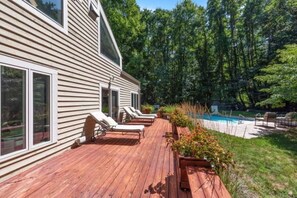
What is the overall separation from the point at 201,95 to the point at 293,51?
15.7 m

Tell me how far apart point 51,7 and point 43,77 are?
1.50m

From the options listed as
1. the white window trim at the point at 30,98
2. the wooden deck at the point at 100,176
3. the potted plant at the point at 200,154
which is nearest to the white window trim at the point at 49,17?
the white window trim at the point at 30,98

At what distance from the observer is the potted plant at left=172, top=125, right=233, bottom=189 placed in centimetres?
240

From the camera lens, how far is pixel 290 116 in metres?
10.4

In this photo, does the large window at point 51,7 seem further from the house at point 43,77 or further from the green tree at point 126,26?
the green tree at point 126,26

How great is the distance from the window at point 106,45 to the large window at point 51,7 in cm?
303

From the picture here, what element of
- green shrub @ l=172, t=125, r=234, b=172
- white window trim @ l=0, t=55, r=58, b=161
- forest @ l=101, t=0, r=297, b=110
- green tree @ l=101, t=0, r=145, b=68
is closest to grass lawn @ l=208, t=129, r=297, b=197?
green shrub @ l=172, t=125, r=234, b=172

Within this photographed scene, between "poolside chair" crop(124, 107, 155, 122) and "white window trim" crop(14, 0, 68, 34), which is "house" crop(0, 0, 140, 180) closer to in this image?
"white window trim" crop(14, 0, 68, 34)

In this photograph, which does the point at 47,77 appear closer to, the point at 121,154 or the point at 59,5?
the point at 59,5

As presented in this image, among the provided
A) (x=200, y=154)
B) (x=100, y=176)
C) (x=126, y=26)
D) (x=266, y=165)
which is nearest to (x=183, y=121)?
(x=266, y=165)

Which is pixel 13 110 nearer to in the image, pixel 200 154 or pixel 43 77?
pixel 43 77

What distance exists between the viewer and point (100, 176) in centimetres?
327

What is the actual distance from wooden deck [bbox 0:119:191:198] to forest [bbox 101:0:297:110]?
1695cm

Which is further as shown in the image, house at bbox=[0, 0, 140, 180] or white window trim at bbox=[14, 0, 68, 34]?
white window trim at bbox=[14, 0, 68, 34]
